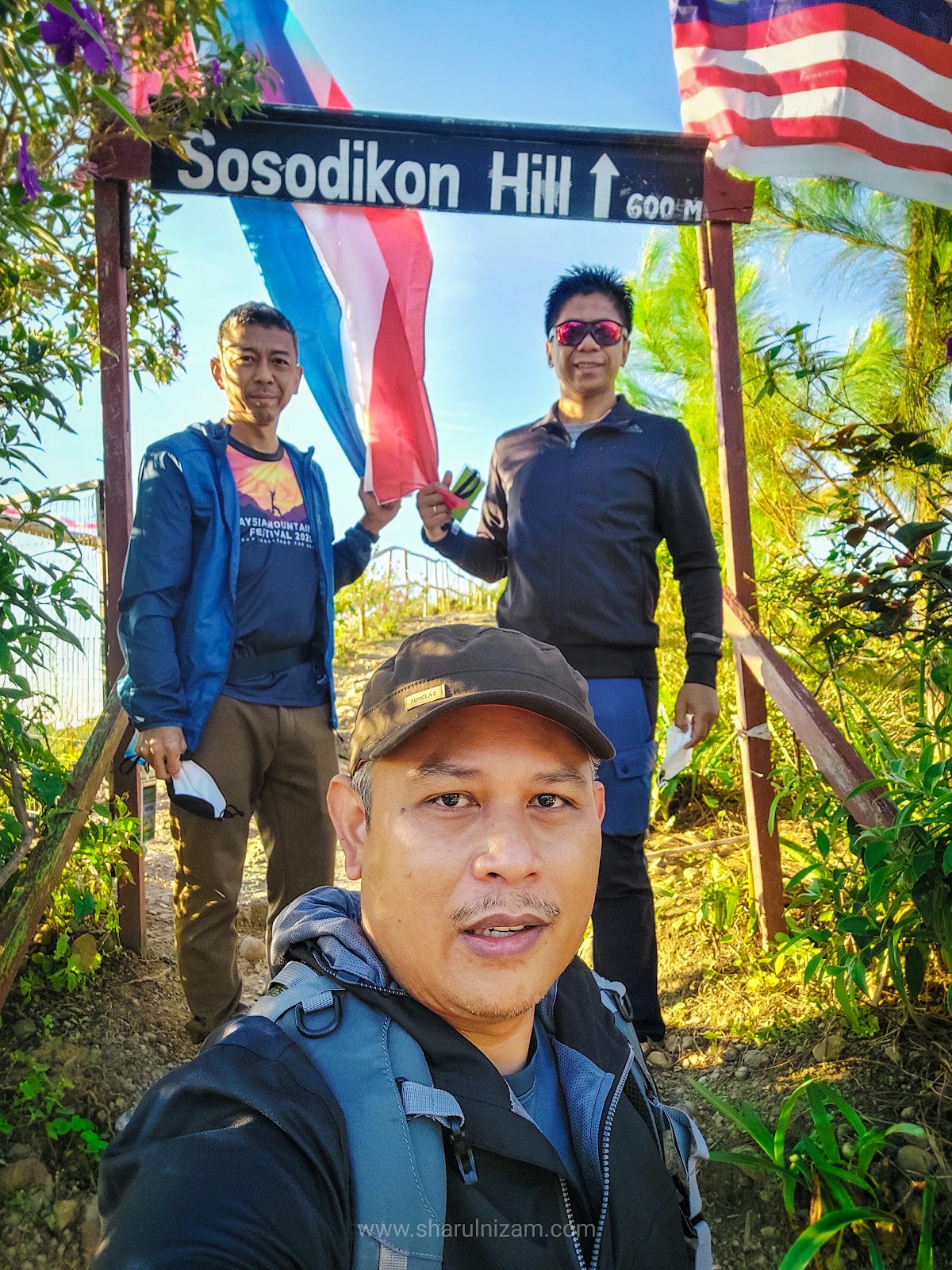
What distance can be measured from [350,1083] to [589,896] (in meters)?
0.37

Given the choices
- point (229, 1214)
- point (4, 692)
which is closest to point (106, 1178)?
point (229, 1214)

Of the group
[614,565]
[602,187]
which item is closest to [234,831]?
[614,565]

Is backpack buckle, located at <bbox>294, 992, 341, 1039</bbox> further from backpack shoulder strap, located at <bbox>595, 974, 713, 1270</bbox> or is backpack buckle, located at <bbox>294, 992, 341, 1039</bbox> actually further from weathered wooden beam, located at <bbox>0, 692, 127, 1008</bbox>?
weathered wooden beam, located at <bbox>0, 692, 127, 1008</bbox>

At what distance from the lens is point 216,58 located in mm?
2559

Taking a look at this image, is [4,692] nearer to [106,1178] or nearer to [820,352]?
[106,1178]

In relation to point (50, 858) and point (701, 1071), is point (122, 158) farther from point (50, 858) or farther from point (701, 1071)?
point (701, 1071)

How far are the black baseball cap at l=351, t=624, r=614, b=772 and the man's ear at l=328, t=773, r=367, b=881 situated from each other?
0.04 metres

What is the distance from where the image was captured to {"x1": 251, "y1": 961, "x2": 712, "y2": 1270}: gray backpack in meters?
0.85

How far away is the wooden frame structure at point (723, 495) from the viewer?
3.02 m

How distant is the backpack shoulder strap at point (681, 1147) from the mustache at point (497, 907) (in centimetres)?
32

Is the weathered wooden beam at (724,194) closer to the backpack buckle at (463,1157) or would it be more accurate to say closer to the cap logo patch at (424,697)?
the cap logo patch at (424,697)

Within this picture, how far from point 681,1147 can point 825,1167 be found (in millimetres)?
1090

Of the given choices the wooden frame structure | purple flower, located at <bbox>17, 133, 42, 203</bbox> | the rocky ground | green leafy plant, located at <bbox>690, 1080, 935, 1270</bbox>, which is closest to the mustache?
green leafy plant, located at <bbox>690, 1080, 935, 1270</bbox>

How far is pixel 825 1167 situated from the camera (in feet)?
6.63
